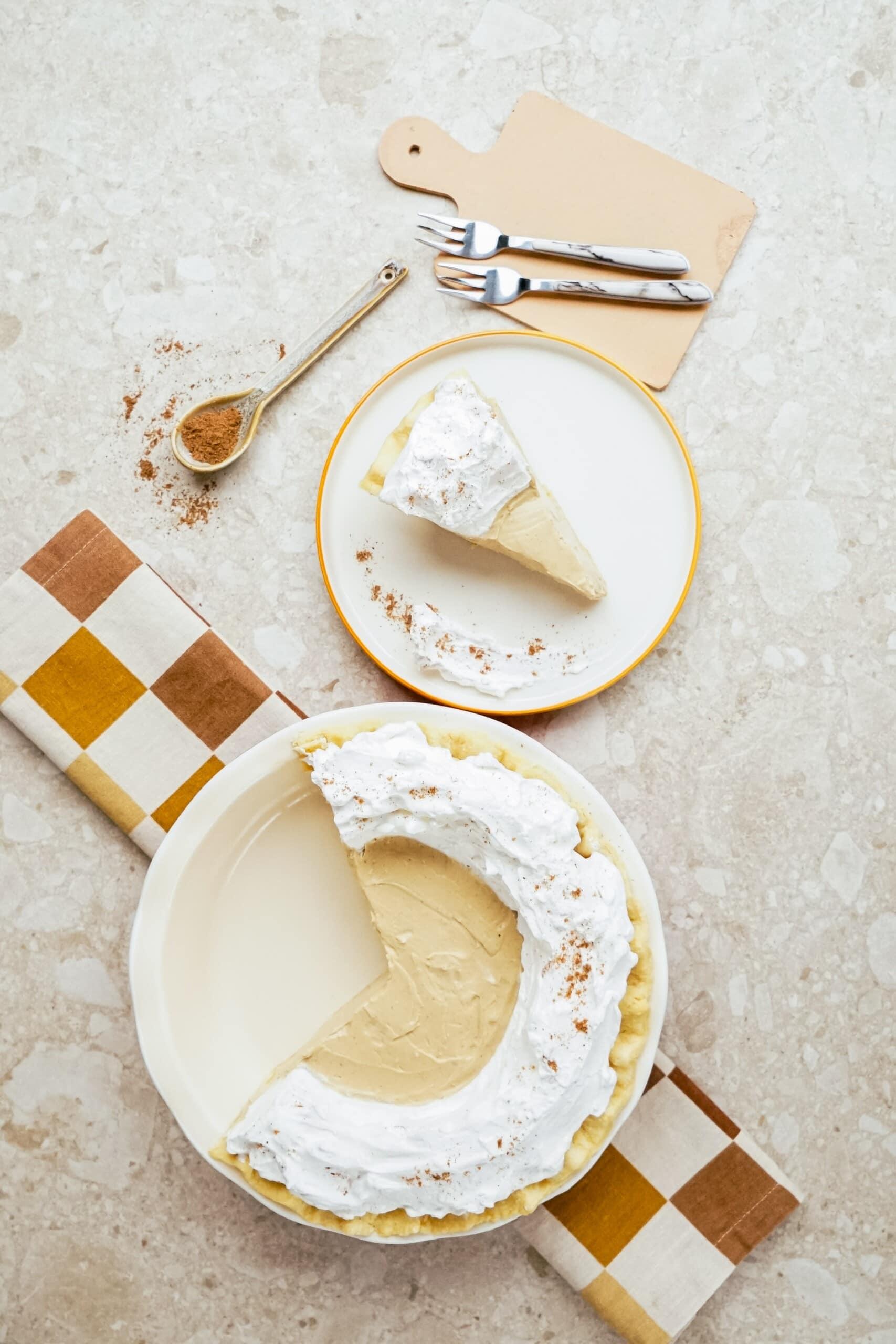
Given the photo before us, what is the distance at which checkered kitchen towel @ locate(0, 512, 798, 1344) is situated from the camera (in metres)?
2.13

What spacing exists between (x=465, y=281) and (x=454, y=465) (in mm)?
523

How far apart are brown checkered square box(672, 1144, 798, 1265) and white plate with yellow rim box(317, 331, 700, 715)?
115 cm

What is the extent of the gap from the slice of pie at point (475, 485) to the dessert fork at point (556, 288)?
0.25m

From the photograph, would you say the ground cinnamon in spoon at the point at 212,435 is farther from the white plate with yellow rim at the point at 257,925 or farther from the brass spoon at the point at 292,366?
the white plate with yellow rim at the point at 257,925

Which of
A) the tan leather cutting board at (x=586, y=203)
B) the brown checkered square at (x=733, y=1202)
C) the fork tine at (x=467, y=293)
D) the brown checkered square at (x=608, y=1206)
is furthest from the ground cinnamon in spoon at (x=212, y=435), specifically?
the brown checkered square at (x=733, y=1202)

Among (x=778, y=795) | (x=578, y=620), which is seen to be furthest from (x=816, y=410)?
(x=778, y=795)

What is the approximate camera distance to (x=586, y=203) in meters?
2.24

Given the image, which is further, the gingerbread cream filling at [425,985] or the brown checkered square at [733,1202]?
the brown checkered square at [733,1202]

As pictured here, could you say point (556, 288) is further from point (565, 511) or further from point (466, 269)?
point (565, 511)

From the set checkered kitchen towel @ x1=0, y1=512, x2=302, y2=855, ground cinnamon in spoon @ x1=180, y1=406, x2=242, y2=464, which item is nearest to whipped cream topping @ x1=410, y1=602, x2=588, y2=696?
checkered kitchen towel @ x1=0, y1=512, x2=302, y2=855

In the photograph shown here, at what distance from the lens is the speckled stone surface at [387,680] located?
7.23 feet

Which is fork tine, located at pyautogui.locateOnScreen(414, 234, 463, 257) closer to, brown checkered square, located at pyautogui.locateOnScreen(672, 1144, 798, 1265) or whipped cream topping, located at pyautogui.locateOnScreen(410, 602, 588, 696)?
whipped cream topping, located at pyautogui.locateOnScreen(410, 602, 588, 696)

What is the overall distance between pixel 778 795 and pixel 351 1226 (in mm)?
1360

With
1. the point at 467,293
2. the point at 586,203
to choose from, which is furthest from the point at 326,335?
the point at 586,203
